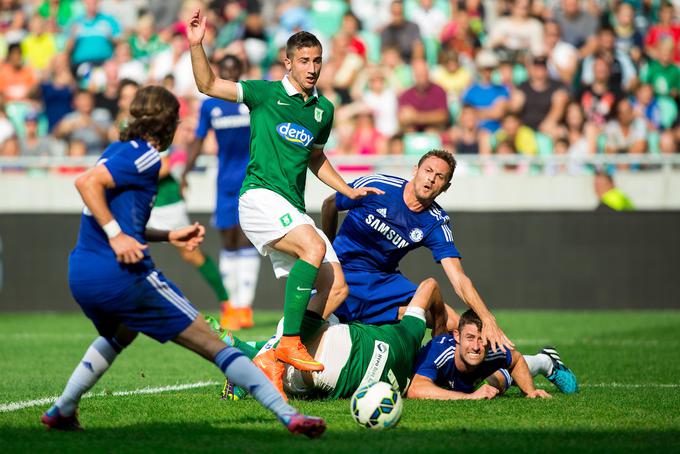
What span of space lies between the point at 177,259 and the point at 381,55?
5.17m

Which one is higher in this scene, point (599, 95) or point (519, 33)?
point (519, 33)

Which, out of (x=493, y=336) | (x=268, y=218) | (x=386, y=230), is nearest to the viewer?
(x=493, y=336)

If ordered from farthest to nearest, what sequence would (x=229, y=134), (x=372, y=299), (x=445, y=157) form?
(x=229, y=134) < (x=372, y=299) < (x=445, y=157)

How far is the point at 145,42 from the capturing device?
772 inches

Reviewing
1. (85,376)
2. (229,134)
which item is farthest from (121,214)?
(229,134)

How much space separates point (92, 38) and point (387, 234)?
39.5ft

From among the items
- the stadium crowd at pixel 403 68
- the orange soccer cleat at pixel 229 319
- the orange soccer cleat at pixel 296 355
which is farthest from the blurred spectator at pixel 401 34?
the orange soccer cleat at pixel 296 355

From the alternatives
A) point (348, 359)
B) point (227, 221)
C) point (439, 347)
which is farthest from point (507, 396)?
point (227, 221)

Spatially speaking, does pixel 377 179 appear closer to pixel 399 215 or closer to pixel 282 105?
pixel 399 215

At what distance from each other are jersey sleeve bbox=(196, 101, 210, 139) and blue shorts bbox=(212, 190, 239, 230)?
0.68 meters

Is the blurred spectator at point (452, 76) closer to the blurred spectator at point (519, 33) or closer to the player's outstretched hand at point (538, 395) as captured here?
the blurred spectator at point (519, 33)

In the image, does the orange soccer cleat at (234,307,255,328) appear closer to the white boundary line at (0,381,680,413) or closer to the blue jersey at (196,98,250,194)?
the blue jersey at (196,98,250,194)

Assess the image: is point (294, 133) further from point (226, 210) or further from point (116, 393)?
point (226, 210)

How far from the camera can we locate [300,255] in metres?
7.89
